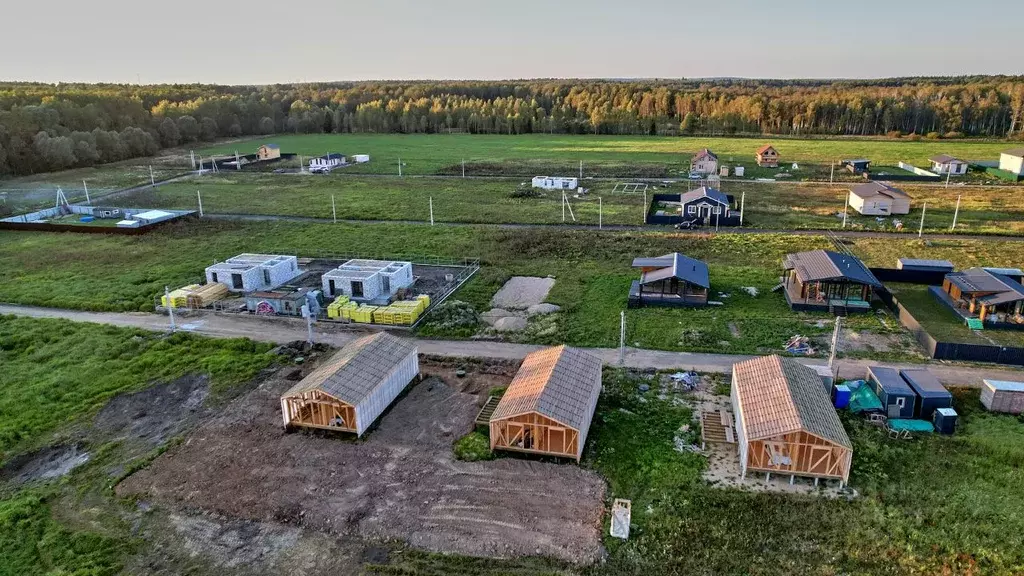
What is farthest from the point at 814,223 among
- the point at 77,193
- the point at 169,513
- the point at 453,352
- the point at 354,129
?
the point at 354,129

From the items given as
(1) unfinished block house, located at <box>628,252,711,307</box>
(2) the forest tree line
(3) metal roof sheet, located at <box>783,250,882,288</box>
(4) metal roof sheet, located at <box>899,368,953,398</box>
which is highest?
(2) the forest tree line

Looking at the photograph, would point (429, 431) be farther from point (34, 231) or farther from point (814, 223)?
point (34, 231)

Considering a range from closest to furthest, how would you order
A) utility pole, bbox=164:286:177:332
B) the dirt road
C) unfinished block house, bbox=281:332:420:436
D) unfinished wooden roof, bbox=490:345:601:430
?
1. unfinished wooden roof, bbox=490:345:601:430
2. unfinished block house, bbox=281:332:420:436
3. the dirt road
4. utility pole, bbox=164:286:177:332

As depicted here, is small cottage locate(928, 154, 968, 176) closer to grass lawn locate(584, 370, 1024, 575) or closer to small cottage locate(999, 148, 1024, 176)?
small cottage locate(999, 148, 1024, 176)

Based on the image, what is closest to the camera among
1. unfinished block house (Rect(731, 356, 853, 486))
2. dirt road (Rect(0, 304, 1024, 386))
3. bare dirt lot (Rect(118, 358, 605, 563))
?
bare dirt lot (Rect(118, 358, 605, 563))

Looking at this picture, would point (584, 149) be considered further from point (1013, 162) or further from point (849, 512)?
point (849, 512)

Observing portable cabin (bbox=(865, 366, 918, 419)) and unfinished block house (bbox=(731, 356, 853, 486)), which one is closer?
unfinished block house (bbox=(731, 356, 853, 486))

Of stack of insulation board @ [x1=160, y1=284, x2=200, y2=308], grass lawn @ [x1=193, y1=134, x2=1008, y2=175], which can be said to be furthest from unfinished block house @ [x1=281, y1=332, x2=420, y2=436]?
grass lawn @ [x1=193, y1=134, x2=1008, y2=175]
